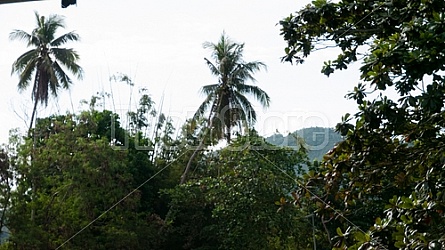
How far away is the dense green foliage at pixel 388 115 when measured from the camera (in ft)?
8.25

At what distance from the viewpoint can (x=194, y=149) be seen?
12773mm

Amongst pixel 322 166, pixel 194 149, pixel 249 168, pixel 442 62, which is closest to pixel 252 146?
pixel 249 168

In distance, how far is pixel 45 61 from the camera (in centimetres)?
1421

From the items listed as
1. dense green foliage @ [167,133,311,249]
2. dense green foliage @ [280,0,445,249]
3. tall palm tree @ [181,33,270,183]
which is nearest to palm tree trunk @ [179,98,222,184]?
tall palm tree @ [181,33,270,183]

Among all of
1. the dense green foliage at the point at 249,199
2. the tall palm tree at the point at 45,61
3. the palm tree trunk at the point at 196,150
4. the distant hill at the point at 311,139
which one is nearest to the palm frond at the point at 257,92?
the palm tree trunk at the point at 196,150

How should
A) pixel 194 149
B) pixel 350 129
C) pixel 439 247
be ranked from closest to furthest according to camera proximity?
pixel 439 247
pixel 350 129
pixel 194 149

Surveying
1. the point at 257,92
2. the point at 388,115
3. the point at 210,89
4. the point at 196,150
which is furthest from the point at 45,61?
the point at 388,115

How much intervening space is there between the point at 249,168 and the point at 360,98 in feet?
24.6

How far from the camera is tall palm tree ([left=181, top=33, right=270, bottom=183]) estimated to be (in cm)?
1310

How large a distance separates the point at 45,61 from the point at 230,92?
12.9 ft

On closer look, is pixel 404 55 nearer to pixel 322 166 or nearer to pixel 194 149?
pixel 322 166

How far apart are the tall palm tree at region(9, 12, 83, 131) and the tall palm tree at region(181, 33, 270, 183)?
122 inches

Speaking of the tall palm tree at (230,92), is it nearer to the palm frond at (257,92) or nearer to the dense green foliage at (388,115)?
the palm frond at (257,92)

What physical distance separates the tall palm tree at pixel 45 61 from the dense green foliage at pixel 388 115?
11.4 m
